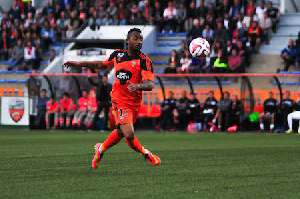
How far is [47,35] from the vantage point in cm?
3231

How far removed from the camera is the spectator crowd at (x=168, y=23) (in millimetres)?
26125

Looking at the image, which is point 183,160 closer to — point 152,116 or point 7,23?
point 152,116

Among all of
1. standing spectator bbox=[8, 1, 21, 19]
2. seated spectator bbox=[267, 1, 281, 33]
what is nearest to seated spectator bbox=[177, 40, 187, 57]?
seated spectator bbox=[267, 1, 281, 33]

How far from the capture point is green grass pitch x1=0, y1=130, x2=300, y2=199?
730 cm

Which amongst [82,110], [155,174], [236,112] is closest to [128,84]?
[155,174]

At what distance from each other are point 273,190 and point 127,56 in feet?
10.2

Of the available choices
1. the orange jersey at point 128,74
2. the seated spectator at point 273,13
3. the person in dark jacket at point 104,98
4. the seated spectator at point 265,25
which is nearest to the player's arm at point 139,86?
the orange jersey at point 128,74

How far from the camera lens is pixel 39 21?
111 feet

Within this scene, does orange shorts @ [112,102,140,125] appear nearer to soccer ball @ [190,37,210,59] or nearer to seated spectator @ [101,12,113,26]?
soccer ball @ [190,37,210,59]

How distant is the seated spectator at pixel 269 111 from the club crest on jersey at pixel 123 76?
1375 centimetres

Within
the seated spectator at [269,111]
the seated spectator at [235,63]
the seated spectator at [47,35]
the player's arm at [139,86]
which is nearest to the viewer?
the player's arm at [139,86]

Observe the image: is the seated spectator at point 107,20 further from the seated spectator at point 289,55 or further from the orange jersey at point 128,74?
the orange jersey at point 128,74

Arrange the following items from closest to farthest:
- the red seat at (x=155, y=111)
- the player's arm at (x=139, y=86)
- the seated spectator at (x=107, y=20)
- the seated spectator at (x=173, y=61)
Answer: the player's arm at (x=139, y=86)
the red seat at (x=155, y=111)
the seated spectator at (x=173, y=61)
the seated spectator at (x=107, y=20)

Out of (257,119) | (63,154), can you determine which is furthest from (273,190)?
(257,119)
